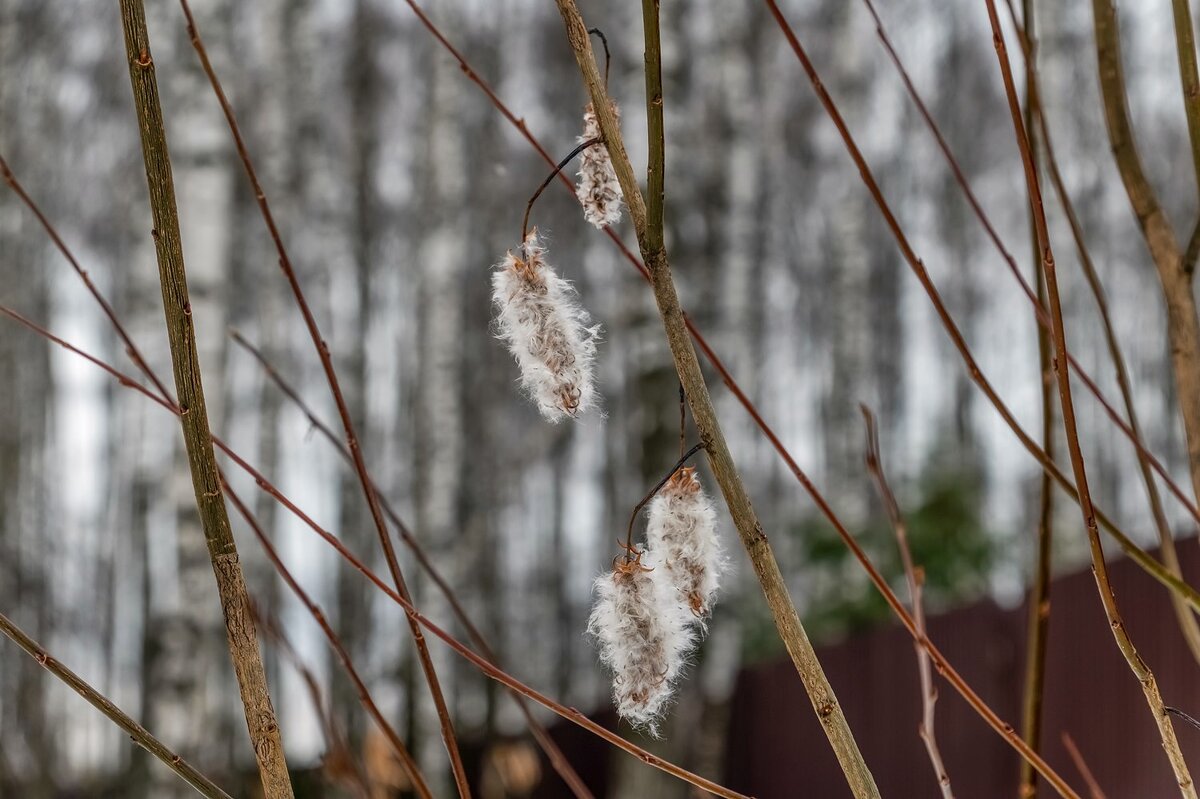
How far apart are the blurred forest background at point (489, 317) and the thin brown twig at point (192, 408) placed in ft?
Result: 14.4

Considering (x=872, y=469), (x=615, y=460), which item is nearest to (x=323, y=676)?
(x=615, y=460)

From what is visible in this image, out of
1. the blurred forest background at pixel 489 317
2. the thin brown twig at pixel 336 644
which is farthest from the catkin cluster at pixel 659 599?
the blurred forest background at pixel 489 317

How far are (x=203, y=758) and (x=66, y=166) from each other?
7.72m

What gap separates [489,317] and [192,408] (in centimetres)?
893

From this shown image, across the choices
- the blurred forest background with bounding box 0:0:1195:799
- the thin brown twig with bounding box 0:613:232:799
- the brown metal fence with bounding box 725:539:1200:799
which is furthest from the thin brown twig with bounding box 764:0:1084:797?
the blurred forest background with bounding box 0:0:1195:799

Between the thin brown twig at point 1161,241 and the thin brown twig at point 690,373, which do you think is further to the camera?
the thin brown twig at point 1161,241

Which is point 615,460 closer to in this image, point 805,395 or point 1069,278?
point 805,395

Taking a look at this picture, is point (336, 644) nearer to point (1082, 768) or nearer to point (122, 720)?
point (122, 720)

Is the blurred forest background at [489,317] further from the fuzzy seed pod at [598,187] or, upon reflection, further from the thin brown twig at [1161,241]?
the fuzzy seed pod at [598,187]

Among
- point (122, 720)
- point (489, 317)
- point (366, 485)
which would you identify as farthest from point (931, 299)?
point (489, 317)

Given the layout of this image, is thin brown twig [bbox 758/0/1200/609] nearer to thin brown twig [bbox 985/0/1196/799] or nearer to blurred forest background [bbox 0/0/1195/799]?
thin brown twig [bbox 985/0/1196/799]

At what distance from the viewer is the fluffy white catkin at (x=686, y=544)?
60cm

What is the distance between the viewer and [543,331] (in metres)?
0.63

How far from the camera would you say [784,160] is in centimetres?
1109
